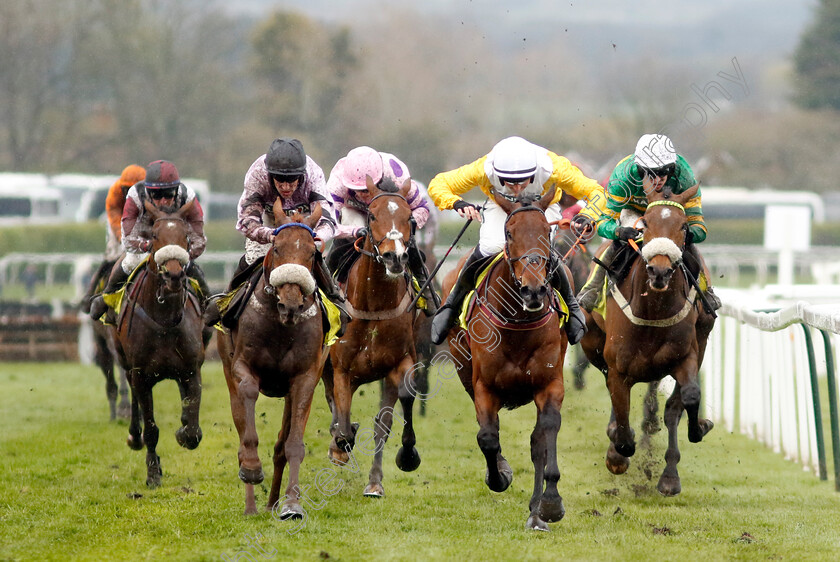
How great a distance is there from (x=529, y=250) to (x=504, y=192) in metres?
1.10

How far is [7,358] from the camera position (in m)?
16.8

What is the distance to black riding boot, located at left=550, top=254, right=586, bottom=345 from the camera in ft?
21.6

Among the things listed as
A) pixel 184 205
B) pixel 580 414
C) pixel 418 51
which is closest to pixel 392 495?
pixel 184 205

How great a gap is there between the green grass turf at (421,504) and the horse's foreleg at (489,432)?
25cm

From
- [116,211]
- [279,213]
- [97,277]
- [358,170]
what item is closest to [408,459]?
[279,213]

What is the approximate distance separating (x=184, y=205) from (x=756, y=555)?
4077 mm

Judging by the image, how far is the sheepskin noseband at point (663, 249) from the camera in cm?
634

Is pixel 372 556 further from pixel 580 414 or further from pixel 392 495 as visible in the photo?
pixel 580 414

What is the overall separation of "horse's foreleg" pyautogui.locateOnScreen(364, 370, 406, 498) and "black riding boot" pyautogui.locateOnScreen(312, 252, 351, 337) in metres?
0.66

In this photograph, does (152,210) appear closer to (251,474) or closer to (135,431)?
(251,474)

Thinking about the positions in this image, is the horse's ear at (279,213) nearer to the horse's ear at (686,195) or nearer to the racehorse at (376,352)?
the racehorse at (376,352)

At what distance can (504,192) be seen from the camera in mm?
6883

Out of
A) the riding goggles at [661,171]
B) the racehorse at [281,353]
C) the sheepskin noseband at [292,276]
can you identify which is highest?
the riding goggles at [661,171]

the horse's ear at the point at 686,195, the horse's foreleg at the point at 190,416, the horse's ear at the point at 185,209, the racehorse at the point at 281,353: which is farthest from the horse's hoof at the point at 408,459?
Result: the horse's ear at the point at 686,195
